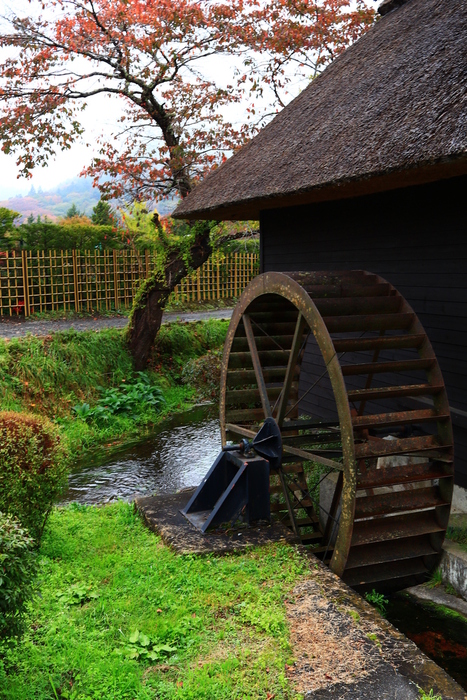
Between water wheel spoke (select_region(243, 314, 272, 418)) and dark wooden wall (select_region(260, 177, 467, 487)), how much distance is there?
51.8 inches

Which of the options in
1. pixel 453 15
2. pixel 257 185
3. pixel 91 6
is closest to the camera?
pixel 453 15

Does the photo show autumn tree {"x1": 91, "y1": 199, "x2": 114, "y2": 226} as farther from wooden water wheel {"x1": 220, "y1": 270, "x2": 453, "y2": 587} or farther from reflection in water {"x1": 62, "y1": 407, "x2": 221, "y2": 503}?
wooden water wheel {"x1": 220, "y1": 270, "x2": 453, "y2": 587}

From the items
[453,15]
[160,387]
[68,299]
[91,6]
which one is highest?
[91,6]

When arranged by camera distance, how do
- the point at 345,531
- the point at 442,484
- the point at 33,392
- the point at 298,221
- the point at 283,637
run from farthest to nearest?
the point at 33,392, the point at 298,221, the point at 442,484, the point at 345,531, the point at 283,637

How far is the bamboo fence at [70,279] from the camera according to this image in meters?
14.1

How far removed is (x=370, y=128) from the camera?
16.3 ft

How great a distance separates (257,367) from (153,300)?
629cm

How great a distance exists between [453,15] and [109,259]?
1127 centimetres

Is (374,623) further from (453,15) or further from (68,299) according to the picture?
(68,299)

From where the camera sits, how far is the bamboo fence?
14.1m

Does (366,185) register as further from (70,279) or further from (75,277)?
(70,279)

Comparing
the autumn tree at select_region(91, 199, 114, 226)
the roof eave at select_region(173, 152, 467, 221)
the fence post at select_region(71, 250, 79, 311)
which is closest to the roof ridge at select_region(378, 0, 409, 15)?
the roof eave at select_region(173, 152, 467, 221)

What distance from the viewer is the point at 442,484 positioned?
466 centimetres

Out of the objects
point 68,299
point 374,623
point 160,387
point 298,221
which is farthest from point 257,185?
point 68,299
